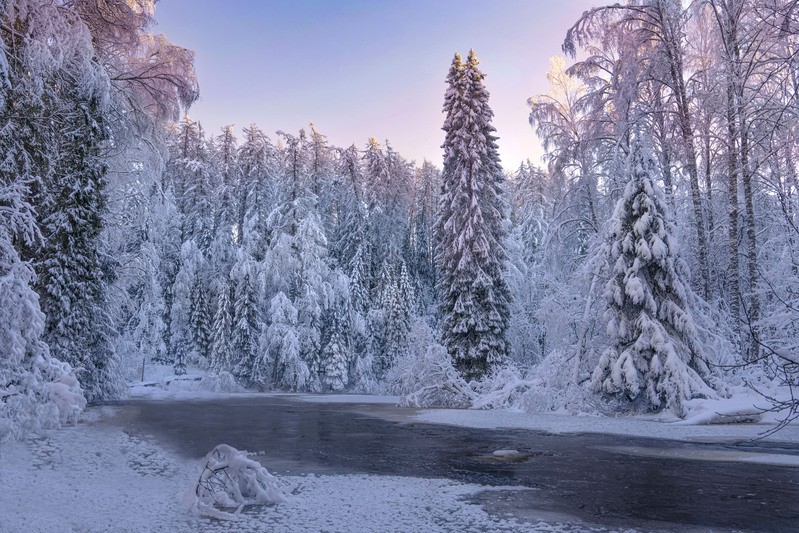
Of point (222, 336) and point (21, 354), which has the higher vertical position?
point (222, 336)

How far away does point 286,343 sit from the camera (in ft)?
113

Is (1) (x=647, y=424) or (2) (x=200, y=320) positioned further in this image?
(2) (x=200, y=320)

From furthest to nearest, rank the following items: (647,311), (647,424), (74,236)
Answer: (647,311)
(74,236)
(647,424)

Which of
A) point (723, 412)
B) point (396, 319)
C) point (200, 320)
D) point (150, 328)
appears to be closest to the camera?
point (723, 412)

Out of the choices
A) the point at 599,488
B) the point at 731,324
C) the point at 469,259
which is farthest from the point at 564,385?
the point at 599,488

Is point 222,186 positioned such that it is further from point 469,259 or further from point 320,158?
point 469,259

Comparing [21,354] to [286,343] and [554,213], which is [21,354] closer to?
[554,213]

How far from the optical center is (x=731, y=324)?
61.9 ft

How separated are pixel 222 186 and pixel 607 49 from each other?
29726 mm

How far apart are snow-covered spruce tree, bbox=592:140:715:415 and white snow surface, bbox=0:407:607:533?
9632 millimetres

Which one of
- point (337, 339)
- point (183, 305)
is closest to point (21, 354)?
point (337, 339)

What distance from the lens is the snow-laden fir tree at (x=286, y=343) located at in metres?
34.5

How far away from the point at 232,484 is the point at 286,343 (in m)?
27.9

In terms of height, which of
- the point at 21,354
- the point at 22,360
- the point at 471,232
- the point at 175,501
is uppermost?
the point at 471,232
